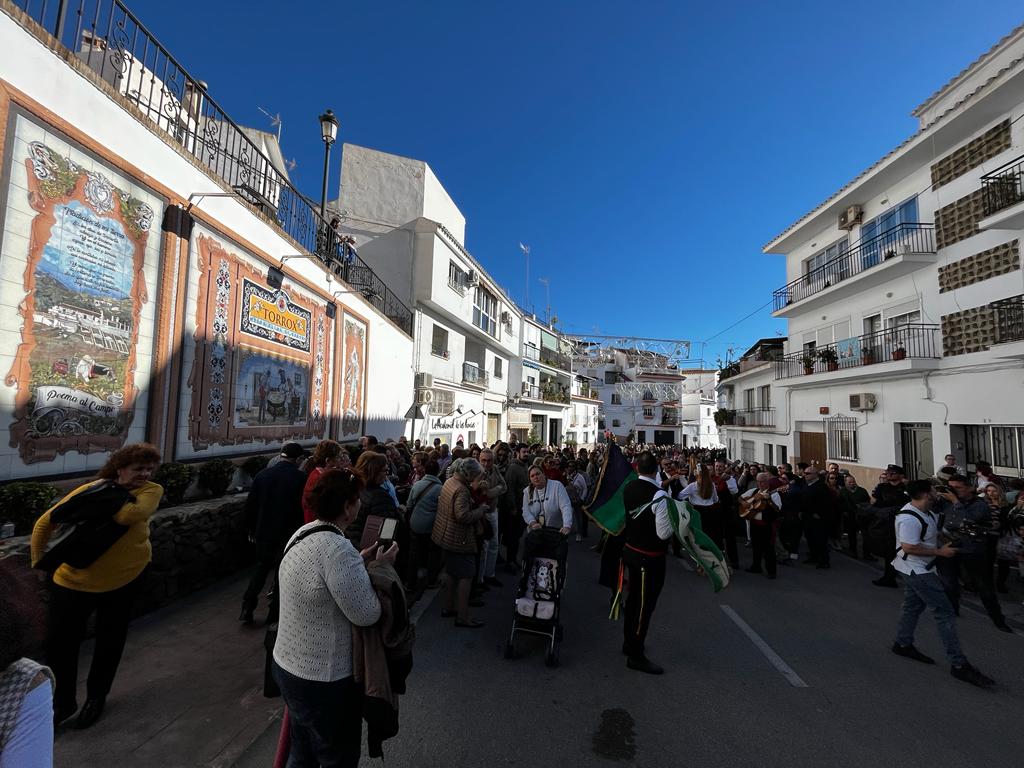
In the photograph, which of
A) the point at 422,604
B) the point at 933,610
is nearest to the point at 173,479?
the point at 422,604

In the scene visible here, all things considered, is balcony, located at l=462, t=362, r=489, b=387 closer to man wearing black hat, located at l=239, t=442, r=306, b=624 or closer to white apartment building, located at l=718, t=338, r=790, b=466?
white apartment building, located at l=718, t=338, r=790, b=466

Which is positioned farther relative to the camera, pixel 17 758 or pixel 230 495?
pixel 230 495

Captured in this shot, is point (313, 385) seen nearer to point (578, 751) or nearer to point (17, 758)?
point (578, 751)

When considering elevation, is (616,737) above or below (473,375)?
below

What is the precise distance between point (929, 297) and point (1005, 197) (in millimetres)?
3245

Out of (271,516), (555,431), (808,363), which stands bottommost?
(271,516)

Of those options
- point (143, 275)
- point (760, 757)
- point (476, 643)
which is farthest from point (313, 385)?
point (760, 757)

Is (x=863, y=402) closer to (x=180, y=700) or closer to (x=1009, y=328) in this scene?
(x=1009, y=328)

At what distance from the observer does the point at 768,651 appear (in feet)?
15.4

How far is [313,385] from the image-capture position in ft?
32.3

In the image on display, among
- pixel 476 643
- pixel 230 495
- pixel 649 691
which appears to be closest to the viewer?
pixel 649 691

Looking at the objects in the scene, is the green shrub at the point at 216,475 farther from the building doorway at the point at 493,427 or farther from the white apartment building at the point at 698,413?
the white apartment building at the point at 698,413

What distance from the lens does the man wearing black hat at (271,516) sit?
464cm

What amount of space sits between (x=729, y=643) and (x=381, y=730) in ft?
13.3
